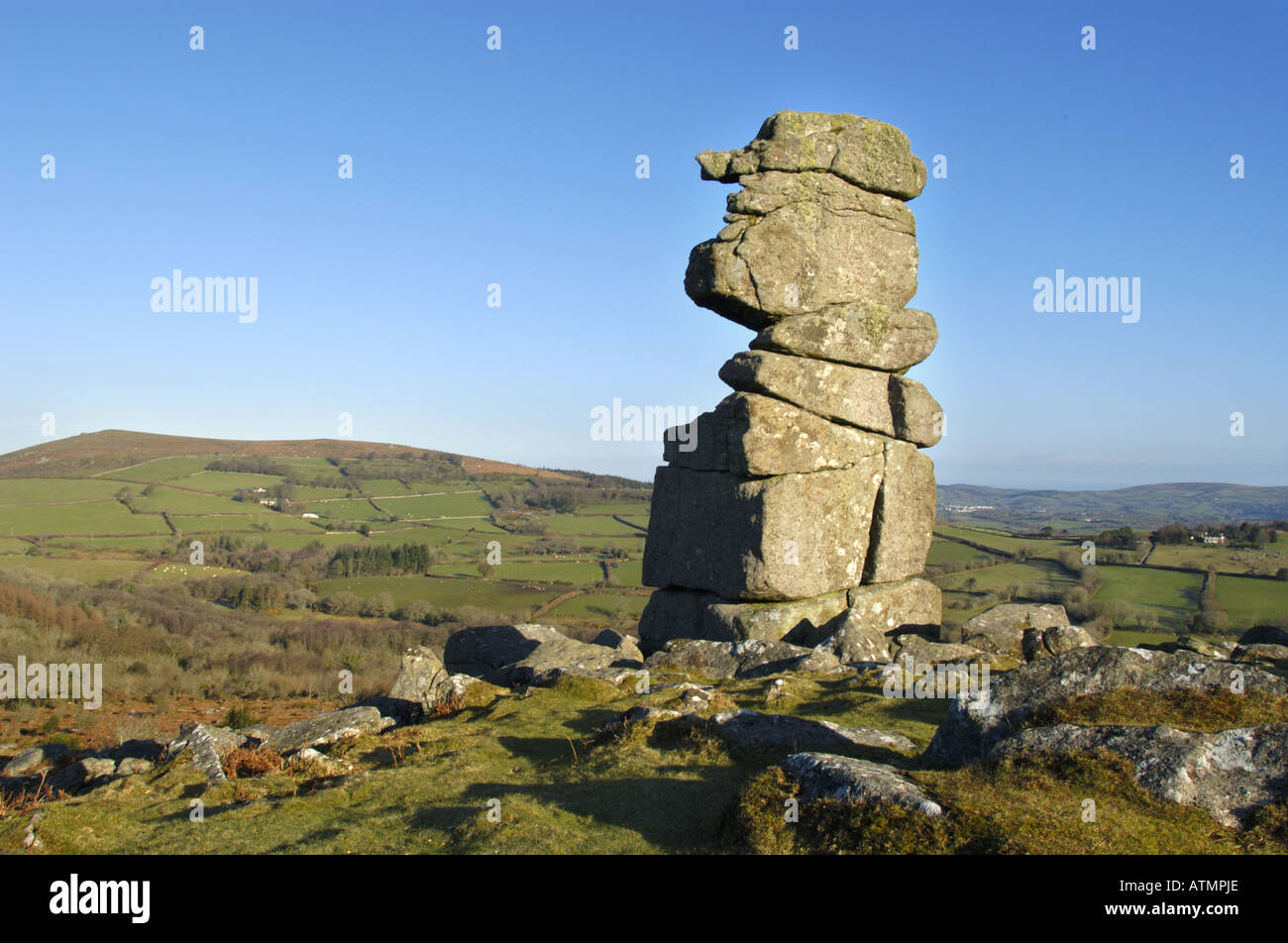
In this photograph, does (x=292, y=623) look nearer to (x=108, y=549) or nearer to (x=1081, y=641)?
(x=108, y=549)

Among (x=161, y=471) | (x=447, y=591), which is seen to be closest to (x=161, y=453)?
(x=161, y=471)

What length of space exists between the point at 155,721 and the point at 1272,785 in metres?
25.0

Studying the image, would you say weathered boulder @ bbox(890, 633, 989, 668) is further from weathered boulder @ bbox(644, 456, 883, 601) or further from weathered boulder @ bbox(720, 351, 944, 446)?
weathered boulder @ bbox(720, 351, 944, 446)

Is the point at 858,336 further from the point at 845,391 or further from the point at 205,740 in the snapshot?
the point at 205,740

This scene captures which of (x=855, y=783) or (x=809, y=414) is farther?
(x=809, y=414)

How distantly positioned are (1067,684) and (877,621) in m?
11.4

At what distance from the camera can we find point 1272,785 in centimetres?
792

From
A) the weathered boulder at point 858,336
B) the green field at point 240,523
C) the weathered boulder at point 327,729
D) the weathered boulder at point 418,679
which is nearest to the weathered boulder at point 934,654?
the weathered boulder at point 858,336

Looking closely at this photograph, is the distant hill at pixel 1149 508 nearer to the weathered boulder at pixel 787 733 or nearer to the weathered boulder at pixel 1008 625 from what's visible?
Answer: the weathered boulder at pixel 1008 625

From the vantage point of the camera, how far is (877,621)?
2228 centimetres

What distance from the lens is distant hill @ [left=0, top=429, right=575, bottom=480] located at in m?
131

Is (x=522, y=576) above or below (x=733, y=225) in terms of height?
below
